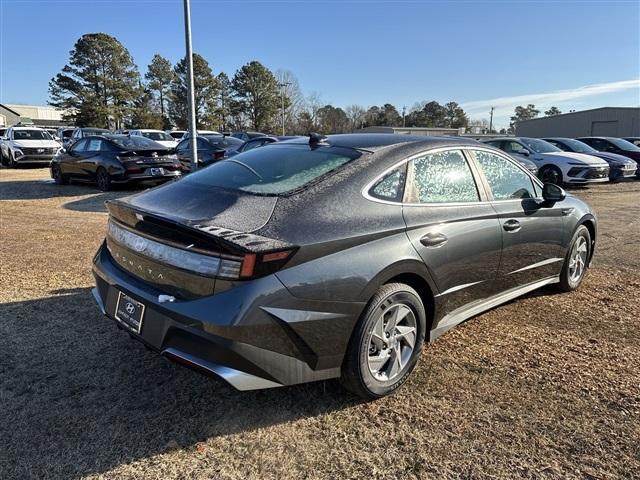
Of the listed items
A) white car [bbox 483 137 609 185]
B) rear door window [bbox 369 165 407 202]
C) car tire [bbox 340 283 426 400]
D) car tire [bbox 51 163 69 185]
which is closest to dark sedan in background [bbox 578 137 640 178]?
white car [bbox 483 137 609 185]

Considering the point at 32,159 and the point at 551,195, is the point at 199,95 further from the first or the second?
the point at 551,195

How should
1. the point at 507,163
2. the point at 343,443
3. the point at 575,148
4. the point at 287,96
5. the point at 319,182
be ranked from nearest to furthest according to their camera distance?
the point at 343,443, the point at 319,182, the point at 507,163, the point at 575,148, the point at 287,96

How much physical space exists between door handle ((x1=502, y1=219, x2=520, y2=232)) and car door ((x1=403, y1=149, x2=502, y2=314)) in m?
0.11

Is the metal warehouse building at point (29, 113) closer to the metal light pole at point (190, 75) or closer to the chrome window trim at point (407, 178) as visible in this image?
the metal light pole at point (190, 75)

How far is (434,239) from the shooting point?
3.14 metres

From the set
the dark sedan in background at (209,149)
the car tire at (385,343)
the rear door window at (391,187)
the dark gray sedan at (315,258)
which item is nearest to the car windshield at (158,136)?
the dark sedan in background at (209,149)

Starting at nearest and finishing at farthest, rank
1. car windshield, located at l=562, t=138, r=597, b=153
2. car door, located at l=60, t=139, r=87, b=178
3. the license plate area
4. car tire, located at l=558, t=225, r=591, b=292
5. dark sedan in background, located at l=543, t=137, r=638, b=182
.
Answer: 1. the license plate area
2. car tire, located at l=558, t=225, r=591, b=292
3. car door, located at l=60, t=139, r=87, b=178
4. dark sedan in background, located at l=543, t=137, r=638, b=182
5. car windshield, located at l=562, t=138, r=597, b=153

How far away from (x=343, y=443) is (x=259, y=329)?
78 centimetres

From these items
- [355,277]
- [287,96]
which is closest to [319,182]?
[355,277]

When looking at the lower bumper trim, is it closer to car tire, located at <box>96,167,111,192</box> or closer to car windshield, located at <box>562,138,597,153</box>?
car tire, located at <box>96,167,111,192</box>

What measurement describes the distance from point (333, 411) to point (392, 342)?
0.54 meters

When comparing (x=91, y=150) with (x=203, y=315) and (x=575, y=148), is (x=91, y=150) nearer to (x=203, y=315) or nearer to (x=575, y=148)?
(x=203, y=315)

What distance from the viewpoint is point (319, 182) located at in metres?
2.91

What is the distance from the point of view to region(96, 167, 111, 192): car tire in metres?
11.9
